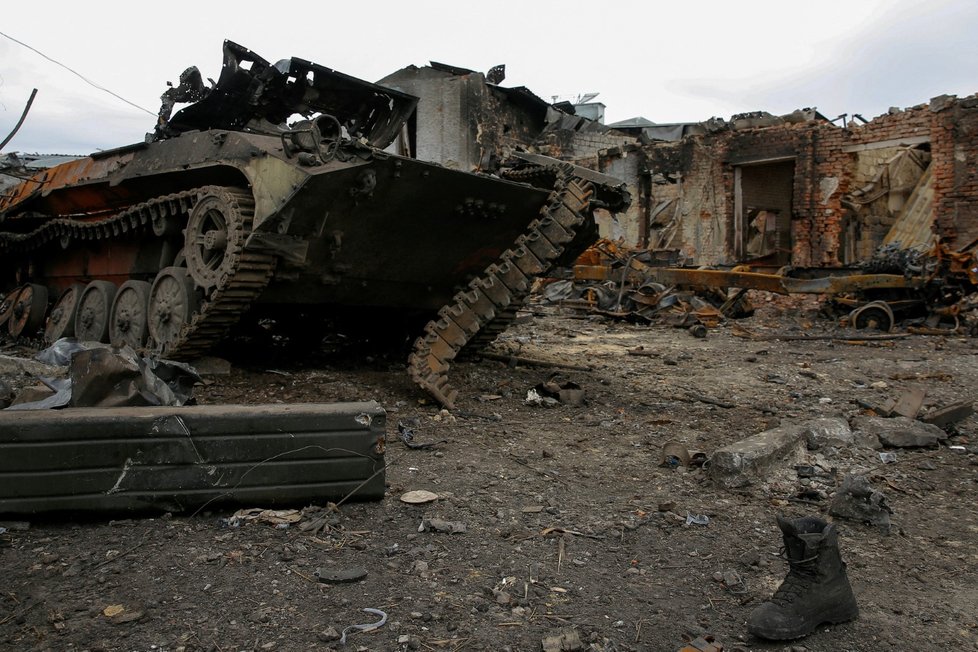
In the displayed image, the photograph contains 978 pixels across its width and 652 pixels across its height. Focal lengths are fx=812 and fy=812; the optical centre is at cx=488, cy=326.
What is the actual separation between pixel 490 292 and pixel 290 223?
1527 millimetres

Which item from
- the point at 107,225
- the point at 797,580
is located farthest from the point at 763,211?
the point at 797,580

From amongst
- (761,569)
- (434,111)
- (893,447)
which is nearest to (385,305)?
(893,447)

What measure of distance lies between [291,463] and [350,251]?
10.1 feet

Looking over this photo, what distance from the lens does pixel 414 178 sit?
18.6 feet

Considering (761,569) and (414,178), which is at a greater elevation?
(414,178)

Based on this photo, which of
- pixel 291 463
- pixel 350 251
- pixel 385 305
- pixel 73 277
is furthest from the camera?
pixel 73 277

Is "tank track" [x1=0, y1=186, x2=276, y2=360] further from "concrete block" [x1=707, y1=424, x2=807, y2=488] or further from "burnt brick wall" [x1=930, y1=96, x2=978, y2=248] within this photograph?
"burnt brick wall" [x1=930, y1=96, x2=978, y2=248]

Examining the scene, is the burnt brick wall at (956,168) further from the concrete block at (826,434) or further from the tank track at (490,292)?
the concrete block at (826,434)

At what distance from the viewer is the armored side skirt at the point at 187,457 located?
292 centimetres

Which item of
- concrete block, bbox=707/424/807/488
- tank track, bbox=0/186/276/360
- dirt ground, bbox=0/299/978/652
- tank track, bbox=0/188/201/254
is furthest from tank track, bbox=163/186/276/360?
concrete block, bbox=707/424/807/488

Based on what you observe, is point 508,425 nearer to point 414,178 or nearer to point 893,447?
point 414,178

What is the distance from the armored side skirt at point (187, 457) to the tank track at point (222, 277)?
97.8 inches

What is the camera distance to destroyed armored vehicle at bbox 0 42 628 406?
551 cm

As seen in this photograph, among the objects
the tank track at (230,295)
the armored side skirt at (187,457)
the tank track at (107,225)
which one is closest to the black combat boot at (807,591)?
the armored side skirt at (187,457)
